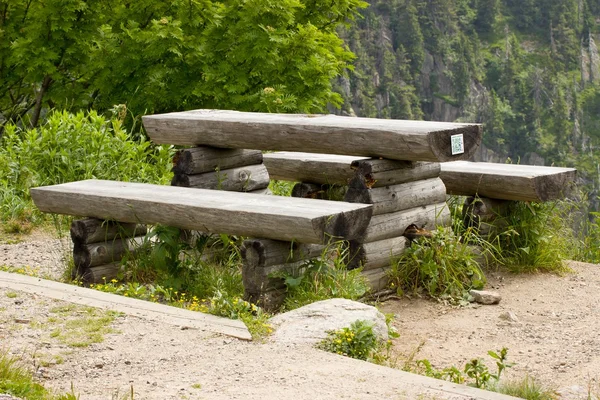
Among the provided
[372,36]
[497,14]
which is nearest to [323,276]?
[372,36]

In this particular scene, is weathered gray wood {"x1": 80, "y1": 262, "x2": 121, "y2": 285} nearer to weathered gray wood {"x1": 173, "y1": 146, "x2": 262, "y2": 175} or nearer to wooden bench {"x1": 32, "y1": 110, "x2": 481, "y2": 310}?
wooden bench {"x1": 32, "y1": 110, "x2": 481, "y2": 310}

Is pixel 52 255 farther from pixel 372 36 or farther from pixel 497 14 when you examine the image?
pixel 497 14

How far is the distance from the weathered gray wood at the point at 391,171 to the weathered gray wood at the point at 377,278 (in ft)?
1.84

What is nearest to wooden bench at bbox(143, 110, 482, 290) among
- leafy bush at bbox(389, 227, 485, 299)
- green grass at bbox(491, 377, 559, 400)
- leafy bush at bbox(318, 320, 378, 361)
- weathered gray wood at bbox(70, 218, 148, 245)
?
leafy bush at bbox(389, 227, 485, 299)

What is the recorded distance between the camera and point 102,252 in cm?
637

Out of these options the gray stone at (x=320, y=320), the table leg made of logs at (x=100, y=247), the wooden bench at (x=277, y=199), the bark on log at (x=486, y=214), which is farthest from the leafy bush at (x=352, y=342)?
the bark on log at (x=486, y=214)

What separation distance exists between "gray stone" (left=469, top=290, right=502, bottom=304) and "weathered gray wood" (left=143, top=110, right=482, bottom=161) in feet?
2.91

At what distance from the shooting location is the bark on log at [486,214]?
6977mm

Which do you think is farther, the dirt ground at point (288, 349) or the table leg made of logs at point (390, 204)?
the table leg made of logs at point (390, 204)

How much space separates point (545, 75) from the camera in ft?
358

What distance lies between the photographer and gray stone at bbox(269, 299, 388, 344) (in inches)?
177

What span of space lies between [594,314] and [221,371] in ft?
10.00

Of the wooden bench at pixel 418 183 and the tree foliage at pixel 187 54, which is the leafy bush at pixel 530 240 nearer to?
the wooden bench at pixel 418 183

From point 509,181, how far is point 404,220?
3.02 feet
